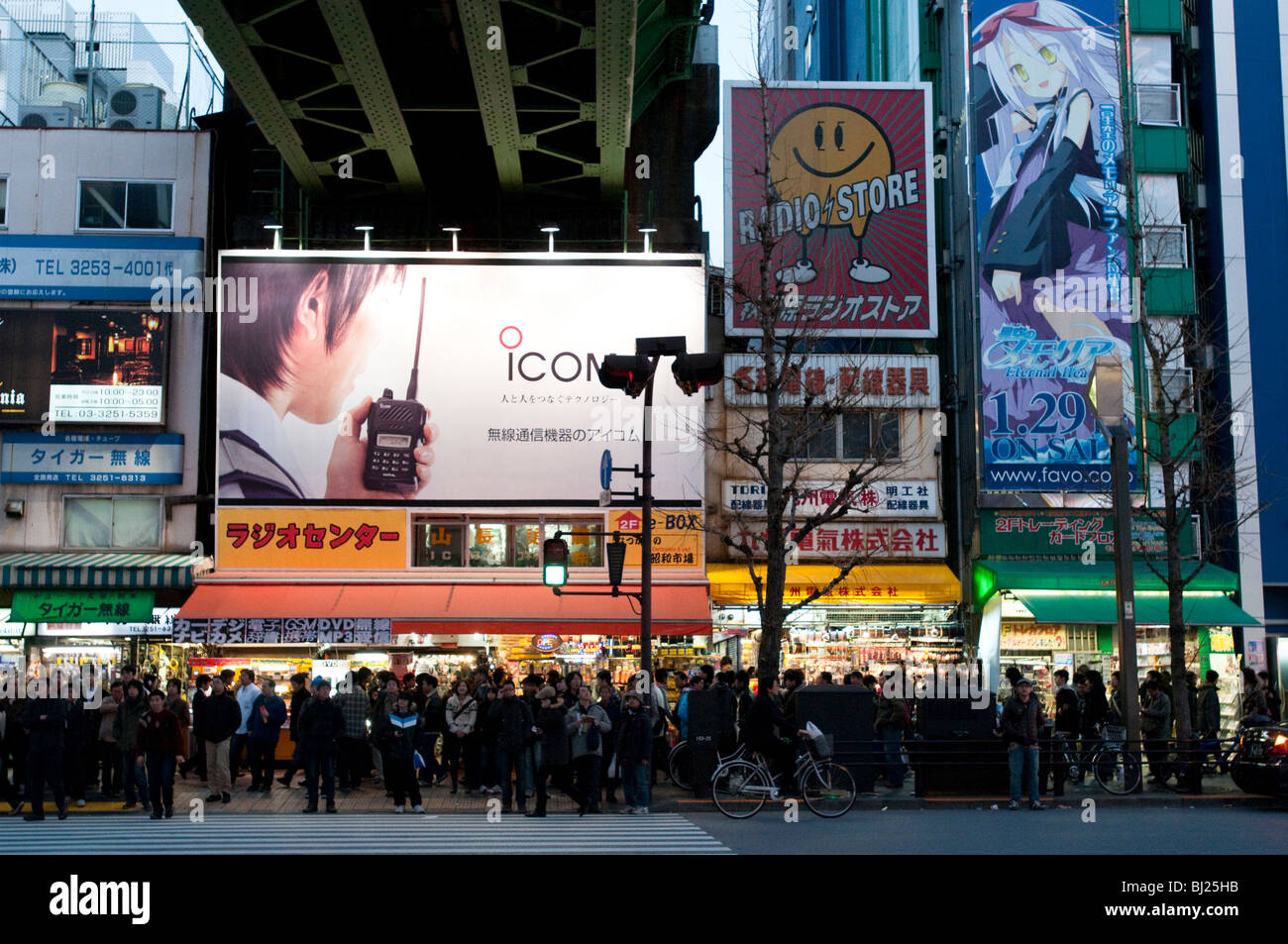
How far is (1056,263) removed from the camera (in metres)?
30.1

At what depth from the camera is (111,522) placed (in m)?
29.3

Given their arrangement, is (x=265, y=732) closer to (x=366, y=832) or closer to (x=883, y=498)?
(x=366, y=832)

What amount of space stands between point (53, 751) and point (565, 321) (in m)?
14.6

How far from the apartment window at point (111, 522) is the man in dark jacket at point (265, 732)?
33.3ft

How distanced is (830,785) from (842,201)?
1668cm

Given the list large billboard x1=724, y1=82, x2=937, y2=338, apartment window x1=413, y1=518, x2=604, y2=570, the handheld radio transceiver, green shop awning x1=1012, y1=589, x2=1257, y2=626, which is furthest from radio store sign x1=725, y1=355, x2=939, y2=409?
the handheld radio transceiver

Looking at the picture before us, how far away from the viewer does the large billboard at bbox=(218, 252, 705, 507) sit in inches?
Result: 1123

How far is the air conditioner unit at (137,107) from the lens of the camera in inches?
1273

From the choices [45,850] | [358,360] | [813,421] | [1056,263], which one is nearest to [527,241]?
[358,360]

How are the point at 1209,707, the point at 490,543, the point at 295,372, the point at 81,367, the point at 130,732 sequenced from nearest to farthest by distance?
the point at 130,732
the point at 1209,707
the point at 295,372
the point at 490,543
the point at 81,367

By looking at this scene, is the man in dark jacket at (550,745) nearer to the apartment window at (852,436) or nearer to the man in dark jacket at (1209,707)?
the man in dark jacket at (1209,707)

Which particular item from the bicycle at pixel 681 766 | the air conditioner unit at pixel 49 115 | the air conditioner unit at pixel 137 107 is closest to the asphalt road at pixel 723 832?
the bicycle at pixel 681 766

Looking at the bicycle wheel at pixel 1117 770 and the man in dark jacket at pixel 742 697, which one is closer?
the man in dark jacket at pixel 742 697

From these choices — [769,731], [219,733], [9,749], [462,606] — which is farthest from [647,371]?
[9,749]
